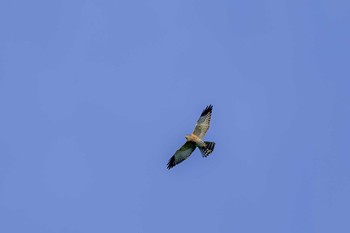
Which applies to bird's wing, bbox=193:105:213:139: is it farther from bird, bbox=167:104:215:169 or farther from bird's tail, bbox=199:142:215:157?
bird's tail, bbox=199:142:215:157

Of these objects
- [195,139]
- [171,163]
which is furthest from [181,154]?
[195,139]

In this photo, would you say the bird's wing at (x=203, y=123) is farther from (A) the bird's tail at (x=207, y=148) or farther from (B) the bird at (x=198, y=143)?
(A) the bird's tail at (x=207, y=148)

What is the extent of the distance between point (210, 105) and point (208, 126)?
0.97 meters

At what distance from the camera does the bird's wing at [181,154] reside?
39.0m

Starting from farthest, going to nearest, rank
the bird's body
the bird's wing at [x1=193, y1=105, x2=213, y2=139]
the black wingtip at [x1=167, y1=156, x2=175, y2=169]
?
the black wingtip at [x1=167, y1=156, x2=175, y2=169] < the bird's wing at [x1=193, y1=105, x2=213, y2=139] < the bird's body

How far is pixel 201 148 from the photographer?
125ft

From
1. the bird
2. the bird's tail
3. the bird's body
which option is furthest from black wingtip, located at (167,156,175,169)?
the bird's tail

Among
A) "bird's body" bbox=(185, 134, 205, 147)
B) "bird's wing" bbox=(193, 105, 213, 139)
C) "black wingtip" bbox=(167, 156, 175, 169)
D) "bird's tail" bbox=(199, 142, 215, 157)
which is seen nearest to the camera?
"bird's tail" bbox=(199, 142, 215, 157)

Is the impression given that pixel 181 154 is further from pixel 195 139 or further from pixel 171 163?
pixel 195 139

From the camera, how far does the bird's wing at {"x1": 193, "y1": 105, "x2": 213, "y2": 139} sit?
38781 mm

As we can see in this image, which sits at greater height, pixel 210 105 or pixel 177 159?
pixel 210 105

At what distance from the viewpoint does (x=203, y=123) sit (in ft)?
128

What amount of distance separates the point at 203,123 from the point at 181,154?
1755 millimetres

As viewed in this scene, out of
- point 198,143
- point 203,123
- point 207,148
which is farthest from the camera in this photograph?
point 203,123
